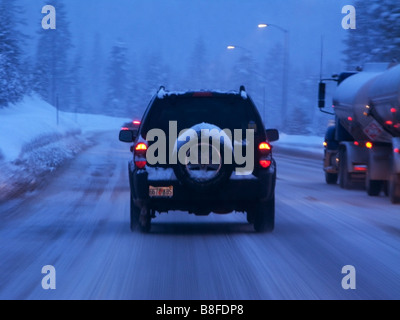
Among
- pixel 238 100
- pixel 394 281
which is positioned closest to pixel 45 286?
pixel 394 281

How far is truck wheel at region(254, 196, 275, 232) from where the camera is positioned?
12547 millimetres

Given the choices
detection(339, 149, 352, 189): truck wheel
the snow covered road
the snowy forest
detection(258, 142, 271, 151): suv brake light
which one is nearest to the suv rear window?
detection(258, 142, 271, 151): suv brake light

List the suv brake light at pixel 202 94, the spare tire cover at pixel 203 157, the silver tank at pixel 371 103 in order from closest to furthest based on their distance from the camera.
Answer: the spare tire cover at pixel 203 157, the suv brake light at pixel 202 94, the silver tank at pixel 371 103

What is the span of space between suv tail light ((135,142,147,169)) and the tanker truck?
7226 millimetres

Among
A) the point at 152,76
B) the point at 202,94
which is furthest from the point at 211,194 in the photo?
the point at 152,76

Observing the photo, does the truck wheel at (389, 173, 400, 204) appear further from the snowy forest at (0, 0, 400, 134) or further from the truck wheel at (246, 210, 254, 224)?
the snowy forest at (0, 0, 400, 134)

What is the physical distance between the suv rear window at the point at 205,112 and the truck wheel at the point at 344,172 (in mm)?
10330

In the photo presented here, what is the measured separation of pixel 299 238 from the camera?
40.2 ft

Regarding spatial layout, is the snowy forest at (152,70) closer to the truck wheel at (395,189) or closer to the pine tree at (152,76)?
the pine tree at (152,76)

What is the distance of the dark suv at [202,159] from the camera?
38.9 feet

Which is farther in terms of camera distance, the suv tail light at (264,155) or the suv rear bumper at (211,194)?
the suv tail light at (264,155)

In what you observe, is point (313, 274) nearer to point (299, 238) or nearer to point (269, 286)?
point (269, 286)
